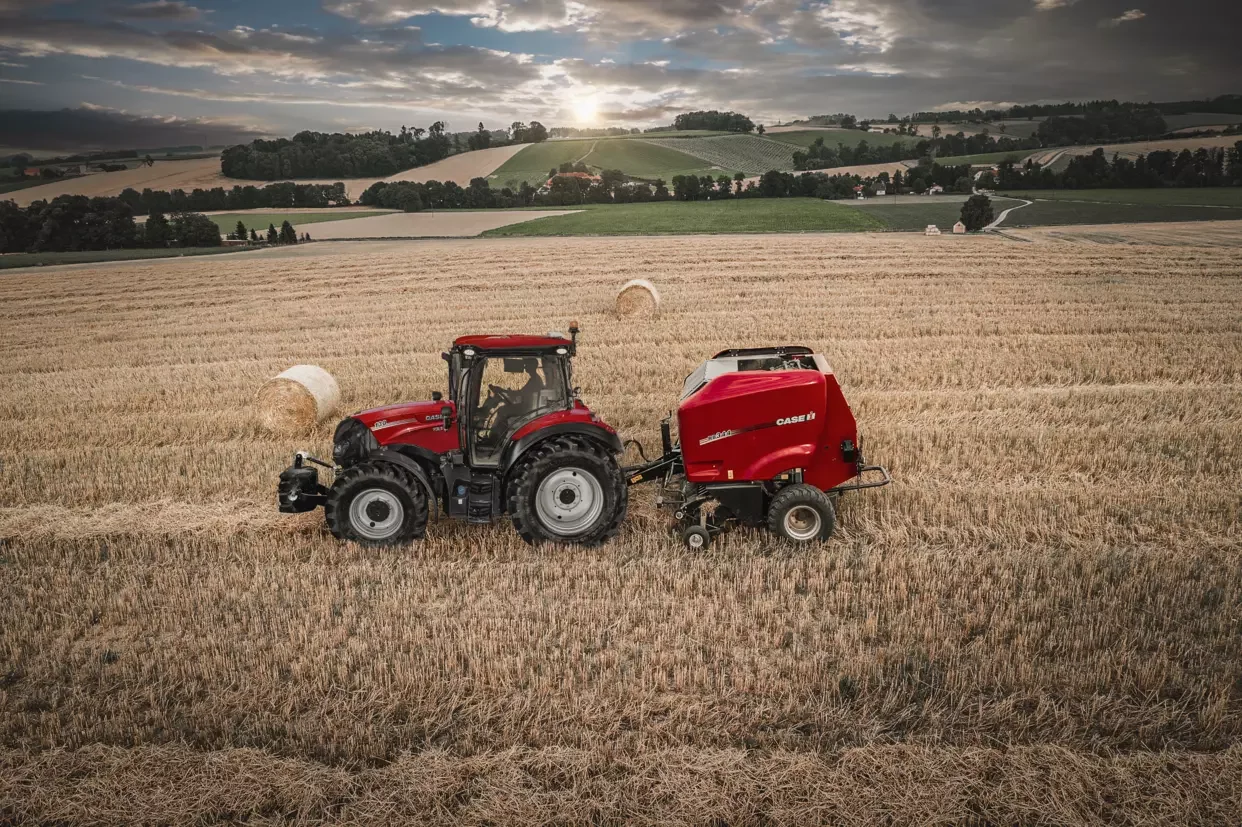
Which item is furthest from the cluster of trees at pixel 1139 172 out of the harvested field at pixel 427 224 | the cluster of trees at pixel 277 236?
the cluster of trees at pixel 277 236

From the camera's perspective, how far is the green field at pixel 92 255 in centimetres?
3841

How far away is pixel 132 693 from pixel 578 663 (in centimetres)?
266

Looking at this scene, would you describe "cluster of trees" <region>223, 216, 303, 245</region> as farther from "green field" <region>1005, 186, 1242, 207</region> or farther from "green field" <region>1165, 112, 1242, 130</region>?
"green field" <region>1165, 112, 1242, 130</region>

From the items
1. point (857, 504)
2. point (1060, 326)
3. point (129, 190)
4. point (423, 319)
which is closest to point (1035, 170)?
point (1060, 326)

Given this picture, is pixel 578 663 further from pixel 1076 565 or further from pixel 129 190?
pixel 129 190

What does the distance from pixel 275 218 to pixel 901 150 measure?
7068cm

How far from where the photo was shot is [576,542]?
6.59 metres

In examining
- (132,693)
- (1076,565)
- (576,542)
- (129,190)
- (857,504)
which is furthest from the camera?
(129,190)

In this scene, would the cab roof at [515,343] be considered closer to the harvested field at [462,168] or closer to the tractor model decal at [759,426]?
the tractor model decal at [759,426]

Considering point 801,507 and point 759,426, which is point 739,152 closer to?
point 759,426

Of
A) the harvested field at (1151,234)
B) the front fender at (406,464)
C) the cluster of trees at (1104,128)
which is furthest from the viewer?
the cluster of trees at (1104,128)

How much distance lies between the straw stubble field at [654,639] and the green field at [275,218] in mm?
49716

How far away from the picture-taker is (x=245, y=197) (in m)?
67.8

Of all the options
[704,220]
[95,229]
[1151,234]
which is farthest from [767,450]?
[95,229]
